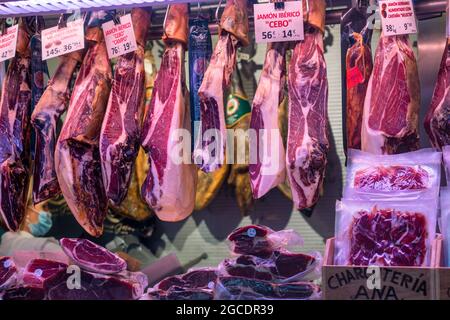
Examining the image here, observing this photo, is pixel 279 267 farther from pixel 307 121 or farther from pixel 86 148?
pixel 86 148

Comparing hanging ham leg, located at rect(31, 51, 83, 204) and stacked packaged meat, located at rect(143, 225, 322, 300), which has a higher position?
hanging ham leg, located at rect(31, 51, 83, 204)

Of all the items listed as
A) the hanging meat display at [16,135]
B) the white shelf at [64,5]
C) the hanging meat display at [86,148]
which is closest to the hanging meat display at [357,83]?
the white shelf at [64,5]

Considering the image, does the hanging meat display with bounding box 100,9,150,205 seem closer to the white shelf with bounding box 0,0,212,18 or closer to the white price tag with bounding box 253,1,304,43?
the white shelf with bounding box 0,0,212,18

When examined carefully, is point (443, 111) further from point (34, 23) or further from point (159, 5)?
point (34, 23)

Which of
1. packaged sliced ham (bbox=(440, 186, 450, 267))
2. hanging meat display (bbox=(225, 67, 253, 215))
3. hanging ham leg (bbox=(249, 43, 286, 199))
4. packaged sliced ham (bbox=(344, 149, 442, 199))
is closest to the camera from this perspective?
packaged sliced ham (bbox=(440, 186, 450, 267))

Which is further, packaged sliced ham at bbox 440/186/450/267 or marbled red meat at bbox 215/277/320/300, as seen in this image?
marbled red meat at bbox 215/277/320/300

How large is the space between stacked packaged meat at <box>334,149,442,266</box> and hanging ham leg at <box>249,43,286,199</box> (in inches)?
10.9

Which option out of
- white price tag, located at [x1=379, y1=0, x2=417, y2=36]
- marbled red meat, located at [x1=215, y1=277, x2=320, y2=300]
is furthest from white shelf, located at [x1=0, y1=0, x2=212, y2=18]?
marbled red meat, located at [x1=215, y1=277, x2=320, y2=300]

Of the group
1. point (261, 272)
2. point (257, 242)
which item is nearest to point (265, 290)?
point (261, 272)

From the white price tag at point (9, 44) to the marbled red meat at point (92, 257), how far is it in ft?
2.40

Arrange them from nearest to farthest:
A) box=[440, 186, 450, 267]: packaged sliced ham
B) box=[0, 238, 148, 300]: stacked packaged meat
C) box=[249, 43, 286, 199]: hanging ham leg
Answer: box=[440, 186, 450, 267]: packaged sliced ham
box=[249, 43, 286, 199]: hanging ham leg
box=[0, 238, 148, 300]: stacked packaged meat

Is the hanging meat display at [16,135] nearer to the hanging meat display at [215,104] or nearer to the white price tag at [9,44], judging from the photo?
the white price tag at [9,44]

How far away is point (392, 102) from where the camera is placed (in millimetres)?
2510

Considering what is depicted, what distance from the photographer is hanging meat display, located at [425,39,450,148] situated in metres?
2.40
